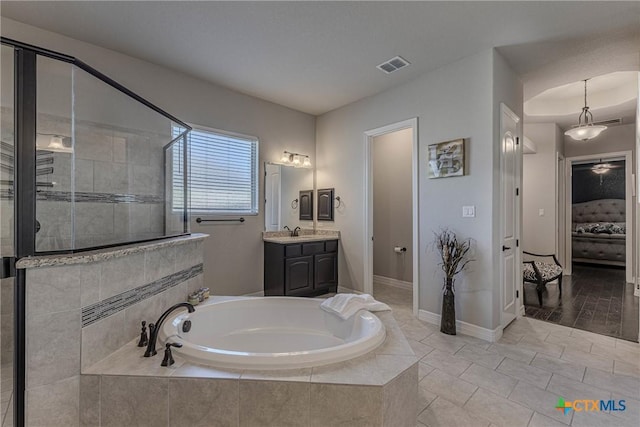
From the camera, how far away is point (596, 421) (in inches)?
63.0

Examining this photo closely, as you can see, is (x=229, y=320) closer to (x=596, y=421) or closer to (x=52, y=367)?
(x=52, y=367)

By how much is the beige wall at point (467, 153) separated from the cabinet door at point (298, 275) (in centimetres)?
73

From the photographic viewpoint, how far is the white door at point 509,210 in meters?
2.76

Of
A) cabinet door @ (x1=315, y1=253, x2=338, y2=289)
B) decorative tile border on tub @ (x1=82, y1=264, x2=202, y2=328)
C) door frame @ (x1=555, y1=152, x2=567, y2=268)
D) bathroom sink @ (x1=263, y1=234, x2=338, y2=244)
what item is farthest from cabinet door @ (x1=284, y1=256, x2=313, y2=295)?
door frame @ (x1=555, y1=152, x2=567, y2=268)

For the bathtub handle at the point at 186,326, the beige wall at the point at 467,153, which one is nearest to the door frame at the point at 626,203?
the beige wall at the point at 467,153

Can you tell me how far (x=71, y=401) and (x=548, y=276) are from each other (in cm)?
469

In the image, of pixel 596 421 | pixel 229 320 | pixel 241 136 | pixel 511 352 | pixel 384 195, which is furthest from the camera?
pixel 384 195

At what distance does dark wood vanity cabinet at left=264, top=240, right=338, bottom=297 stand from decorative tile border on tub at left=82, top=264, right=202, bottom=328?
1.49 m

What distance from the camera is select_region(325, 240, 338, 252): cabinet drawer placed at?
4.04 m

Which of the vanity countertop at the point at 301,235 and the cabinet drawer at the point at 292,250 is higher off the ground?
the vanity countertop at the point at 301,235

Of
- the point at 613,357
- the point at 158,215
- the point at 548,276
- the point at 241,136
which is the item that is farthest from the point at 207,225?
the point at 548,276

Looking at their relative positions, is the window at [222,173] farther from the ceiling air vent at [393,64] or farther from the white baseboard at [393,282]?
the white baseboard at [393,282]

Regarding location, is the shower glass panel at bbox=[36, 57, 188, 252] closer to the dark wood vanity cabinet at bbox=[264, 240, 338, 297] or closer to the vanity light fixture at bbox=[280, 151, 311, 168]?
the dark wood vanity cabinet at bbox=[264, 240, 338, 297]

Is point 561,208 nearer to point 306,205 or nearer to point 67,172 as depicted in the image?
point 306,205
